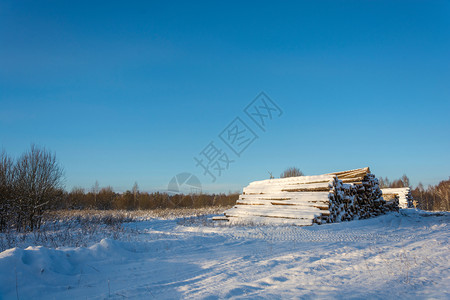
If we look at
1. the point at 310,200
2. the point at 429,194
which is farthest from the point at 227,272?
the point at 429,194

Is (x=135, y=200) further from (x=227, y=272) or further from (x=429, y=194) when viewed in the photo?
(x=429, y=194)

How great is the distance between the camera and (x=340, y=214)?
1217cm

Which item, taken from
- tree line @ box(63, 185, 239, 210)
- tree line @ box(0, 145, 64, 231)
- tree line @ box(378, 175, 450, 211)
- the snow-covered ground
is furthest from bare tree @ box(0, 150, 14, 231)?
tree line @ box(378, 175, 450, 211)

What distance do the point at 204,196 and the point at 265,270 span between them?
29.0m

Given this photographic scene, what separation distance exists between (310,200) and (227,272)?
866 centimetres

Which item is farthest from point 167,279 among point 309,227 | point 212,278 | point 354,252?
point 309,227

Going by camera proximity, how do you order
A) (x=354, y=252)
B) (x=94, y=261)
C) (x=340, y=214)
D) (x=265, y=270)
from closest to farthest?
(x=265, y=270), (x=94, y=261), (x=354, y=252), (x=340, y=214)

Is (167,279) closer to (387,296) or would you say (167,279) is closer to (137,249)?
(137,249)

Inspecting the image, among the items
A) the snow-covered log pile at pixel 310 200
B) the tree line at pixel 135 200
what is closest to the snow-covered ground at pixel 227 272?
the snow-covered log pile at pixel 310 200

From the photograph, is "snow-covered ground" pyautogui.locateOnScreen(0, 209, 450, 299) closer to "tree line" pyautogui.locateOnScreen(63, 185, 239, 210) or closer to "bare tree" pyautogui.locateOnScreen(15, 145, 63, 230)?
"bare tree" pyautogui.locateOnScreen(15, 145, 63, 230)

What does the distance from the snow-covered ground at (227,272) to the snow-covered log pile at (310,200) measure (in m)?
5.29

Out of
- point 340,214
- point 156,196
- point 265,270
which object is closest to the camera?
point 265,270

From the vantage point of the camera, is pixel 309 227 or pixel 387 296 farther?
pixel 309 227

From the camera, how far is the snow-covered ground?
3.48m
